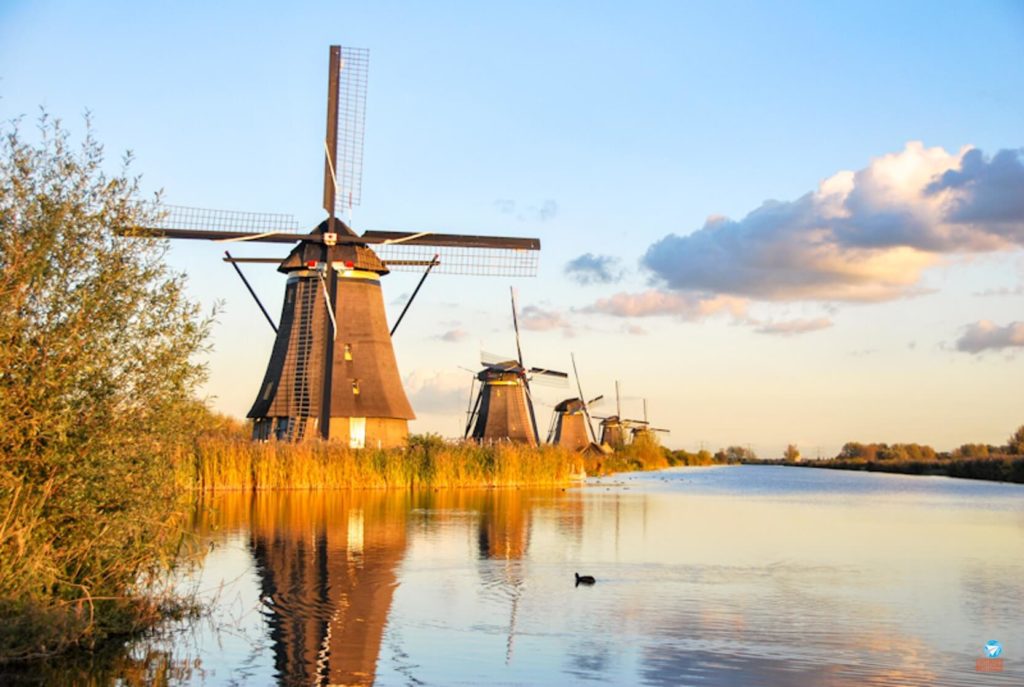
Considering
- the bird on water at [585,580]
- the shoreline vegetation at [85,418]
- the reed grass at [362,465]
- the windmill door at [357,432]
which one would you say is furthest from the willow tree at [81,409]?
the windmill door at [357,432]

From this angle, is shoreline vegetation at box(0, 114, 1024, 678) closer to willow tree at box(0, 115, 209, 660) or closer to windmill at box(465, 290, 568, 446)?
willow tree at box(0, 115, 209, 660)

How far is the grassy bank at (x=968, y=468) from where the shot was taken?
51.7 metres

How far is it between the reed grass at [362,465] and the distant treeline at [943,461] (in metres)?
27.3

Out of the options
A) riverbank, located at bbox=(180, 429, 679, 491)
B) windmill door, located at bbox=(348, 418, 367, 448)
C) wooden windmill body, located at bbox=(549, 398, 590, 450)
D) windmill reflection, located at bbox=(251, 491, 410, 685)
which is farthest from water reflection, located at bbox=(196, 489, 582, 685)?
wooden windmill body, located at bbox=(549, 398, 590, 450)

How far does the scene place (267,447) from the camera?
28016 mm

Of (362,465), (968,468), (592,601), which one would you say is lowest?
(592,601)

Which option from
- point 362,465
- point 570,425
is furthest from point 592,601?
point 570,425

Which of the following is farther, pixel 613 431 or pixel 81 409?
pixel 613 431

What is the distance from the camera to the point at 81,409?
29.8 feet

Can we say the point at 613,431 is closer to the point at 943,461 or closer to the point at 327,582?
the point at 943,461

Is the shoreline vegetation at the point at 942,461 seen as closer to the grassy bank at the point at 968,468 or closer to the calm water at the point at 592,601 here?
the grassy bank at the point at 968,468

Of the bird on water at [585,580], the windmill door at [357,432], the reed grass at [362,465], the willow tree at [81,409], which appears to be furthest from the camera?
the windmill door at [357,432]

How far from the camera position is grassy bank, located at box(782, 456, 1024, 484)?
169ft

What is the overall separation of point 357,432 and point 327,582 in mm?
20334
